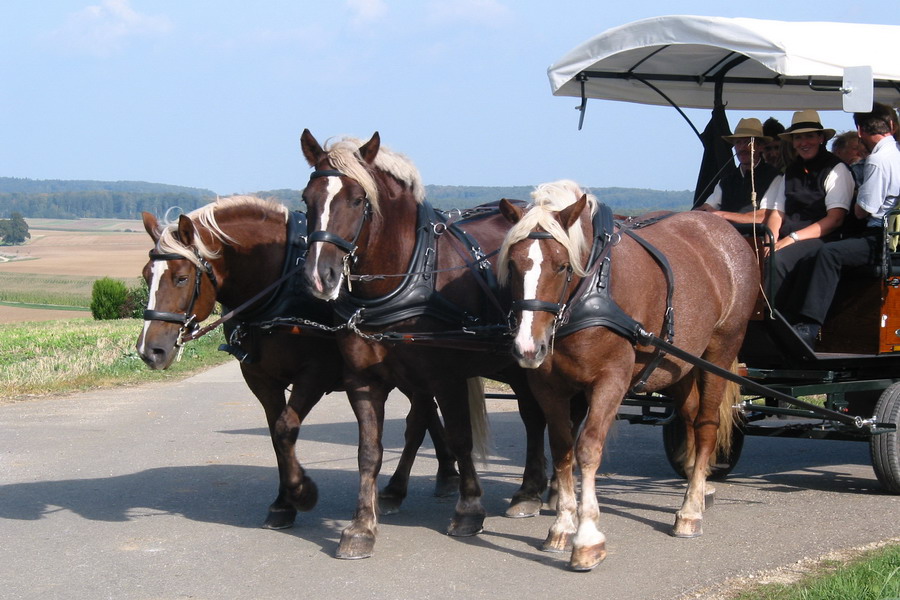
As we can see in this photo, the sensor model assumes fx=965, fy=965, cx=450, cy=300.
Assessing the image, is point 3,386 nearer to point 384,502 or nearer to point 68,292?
point 384,502

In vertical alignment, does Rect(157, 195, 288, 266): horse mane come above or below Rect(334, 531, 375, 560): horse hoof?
above

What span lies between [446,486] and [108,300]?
30.0 metres

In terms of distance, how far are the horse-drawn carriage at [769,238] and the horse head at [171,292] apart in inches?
110

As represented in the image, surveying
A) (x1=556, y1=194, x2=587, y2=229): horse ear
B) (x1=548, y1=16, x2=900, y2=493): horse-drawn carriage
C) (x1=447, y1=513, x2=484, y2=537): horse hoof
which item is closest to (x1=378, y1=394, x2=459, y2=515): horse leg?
(x1=447, y1=513, x2=484, y2=537): horse hoof

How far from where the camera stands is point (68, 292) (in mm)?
55312

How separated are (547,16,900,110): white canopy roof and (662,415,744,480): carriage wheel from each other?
8.40 ft

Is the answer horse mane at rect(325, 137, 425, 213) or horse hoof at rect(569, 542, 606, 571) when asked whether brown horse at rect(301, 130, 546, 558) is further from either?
horse hoof at rect(569, 542, 606, 571)

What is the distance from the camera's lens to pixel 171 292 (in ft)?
17.3

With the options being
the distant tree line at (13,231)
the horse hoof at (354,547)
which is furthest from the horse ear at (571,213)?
the distant tree line at (13,231)

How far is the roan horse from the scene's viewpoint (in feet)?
15.3

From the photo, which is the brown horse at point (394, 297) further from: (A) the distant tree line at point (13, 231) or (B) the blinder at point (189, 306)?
(A) the distant tree line at point (13, 231)

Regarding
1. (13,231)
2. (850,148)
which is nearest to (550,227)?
(850,148)

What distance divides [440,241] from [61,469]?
13.7 feet

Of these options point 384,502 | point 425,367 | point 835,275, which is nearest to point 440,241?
point 425,367
